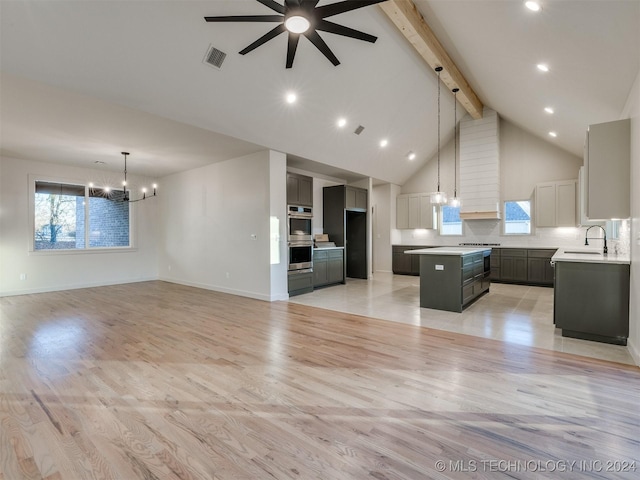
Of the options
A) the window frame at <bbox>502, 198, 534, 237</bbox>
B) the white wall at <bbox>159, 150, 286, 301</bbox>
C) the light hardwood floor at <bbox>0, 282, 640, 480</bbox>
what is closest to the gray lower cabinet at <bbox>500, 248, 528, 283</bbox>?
the window frame at <bbox>502, 198, 534, 237</bbox>

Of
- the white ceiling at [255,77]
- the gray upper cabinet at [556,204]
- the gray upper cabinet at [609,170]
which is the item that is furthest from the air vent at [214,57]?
the gray upper cabinet at [556,204]

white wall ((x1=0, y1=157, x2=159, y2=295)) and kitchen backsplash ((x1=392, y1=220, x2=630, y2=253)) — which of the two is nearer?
white wall ((x1=0, y1=157, x2=159, y2=295))

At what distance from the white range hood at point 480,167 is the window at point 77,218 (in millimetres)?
9158

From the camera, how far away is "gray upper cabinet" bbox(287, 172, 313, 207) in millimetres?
6301

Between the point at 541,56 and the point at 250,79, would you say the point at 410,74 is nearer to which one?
the point at 541,56

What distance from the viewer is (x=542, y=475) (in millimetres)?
1587

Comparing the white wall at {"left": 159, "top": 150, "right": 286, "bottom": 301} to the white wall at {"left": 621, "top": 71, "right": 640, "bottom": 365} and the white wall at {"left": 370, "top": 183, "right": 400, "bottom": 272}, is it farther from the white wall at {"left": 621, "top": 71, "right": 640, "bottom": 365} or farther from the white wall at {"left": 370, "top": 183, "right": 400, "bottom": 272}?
the white wall at {"left": 621, "top": 71, "right": 640, "bottom": 365}

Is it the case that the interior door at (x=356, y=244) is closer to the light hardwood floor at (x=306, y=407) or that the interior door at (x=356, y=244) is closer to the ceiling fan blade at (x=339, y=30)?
the light hardwood floor at (x=306, y=407)

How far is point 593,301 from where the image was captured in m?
3.54

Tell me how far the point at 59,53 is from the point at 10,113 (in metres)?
1.81

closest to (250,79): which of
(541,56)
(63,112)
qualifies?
(63,112)

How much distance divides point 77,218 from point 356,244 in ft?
23.2

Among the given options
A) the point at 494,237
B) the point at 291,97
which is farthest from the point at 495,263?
the point at 291,97

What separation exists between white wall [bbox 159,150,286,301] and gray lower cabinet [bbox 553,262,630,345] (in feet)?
14.4
